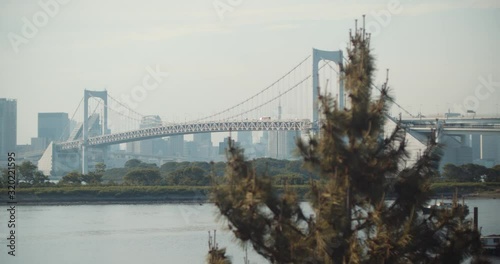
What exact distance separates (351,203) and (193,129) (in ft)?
78.6

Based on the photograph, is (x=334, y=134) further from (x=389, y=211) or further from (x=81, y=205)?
(x=81, y=205)

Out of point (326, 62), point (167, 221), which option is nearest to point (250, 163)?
point (167, 221)

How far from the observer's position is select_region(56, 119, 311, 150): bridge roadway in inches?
997

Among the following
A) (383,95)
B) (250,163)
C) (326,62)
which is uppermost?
(326,62)

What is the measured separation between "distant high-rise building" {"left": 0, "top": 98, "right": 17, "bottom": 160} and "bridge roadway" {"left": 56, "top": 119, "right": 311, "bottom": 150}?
546 centimetres

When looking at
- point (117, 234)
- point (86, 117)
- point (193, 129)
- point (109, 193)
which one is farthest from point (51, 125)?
point (117, 234)

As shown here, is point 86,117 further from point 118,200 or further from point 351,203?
point 351,203

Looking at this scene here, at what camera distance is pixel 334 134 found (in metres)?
3.76

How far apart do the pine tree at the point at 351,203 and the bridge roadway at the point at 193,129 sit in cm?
1922

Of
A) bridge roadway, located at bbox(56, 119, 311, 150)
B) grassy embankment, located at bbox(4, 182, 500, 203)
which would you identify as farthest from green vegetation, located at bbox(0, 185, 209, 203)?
bridge roadway, located at bbox(56, 119, 311, 150)

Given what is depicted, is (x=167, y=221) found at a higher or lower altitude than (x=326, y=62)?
lower

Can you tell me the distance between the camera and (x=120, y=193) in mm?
20156

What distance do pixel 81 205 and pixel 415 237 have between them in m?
15.8

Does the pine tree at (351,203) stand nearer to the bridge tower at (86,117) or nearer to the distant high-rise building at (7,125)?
the bridge tower at (86,117)
